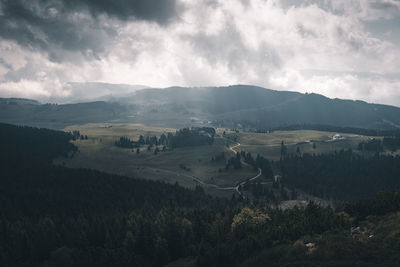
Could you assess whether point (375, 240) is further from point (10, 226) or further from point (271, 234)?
point (10, 226)

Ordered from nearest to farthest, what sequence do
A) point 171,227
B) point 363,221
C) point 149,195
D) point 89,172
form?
point 363,221 < point 171,227 < point 149,195 < point 89,172

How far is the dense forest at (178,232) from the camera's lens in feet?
177

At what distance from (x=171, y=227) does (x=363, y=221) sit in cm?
5648

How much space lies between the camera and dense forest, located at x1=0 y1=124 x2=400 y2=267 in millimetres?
53938

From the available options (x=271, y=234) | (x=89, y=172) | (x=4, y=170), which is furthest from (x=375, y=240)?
(x=4, y=170)

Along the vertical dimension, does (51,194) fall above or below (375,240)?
below

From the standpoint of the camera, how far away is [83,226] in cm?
10675

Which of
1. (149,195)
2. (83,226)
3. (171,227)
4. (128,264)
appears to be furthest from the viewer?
(149,195)

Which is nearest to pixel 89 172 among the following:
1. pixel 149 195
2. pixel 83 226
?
pixel 149 195

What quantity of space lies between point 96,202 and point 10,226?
47.4 metres

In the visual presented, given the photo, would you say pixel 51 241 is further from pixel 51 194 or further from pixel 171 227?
pixel 51 194

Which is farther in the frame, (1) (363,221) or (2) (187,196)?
(2) (187,196)

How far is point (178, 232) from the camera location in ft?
299

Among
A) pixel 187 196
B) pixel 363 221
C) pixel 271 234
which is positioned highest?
pixel 363 221
